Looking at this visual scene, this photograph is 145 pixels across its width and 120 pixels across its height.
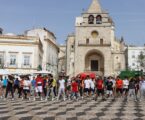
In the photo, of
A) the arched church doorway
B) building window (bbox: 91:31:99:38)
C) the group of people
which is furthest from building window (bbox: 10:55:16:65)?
the group of people

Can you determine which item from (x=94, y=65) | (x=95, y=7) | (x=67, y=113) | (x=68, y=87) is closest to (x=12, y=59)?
(x=94, y=65)

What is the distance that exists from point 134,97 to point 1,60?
35774 mm

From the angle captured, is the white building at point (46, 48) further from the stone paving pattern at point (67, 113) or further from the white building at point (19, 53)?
the stone paving pattern at point (67, 113)

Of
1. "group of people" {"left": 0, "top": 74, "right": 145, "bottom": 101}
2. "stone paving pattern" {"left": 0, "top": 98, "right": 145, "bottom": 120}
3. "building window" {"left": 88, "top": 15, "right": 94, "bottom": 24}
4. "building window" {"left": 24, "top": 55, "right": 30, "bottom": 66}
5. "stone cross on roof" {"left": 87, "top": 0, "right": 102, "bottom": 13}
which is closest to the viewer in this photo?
"stone paving pattern" {"left": 0, "top": 98, "right": 145, "bottom": 120}

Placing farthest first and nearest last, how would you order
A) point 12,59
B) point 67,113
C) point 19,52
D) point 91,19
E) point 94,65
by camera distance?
1. point 94,65
2. point 91,19
3. point 12,59
4. point 19,52
5. point 67,113

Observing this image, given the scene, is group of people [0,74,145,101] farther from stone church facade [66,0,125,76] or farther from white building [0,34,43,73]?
stone church facade [66,0,125,76]

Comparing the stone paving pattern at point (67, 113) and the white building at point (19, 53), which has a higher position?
the white building at point (19, 53)

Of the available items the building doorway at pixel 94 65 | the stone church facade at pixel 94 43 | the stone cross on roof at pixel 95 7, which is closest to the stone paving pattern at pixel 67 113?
the stone church facade at pixel 94 43

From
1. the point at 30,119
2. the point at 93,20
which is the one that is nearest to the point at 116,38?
the point at 93,20

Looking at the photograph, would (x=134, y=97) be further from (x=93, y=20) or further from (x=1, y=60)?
(x=93, y=20)

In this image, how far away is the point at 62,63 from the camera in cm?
10888

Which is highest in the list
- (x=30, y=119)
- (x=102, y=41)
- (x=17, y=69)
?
(x=102, y=41)

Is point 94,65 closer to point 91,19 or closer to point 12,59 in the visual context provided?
point 91,19

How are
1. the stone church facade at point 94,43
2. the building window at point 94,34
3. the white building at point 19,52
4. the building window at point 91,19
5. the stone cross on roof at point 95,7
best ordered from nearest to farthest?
the white building at point 19,52 < the stone church facade at point 94,43 < the building window at point 94,34 < the building window at point 91,19 < the stone cross on roof at point 95,7
